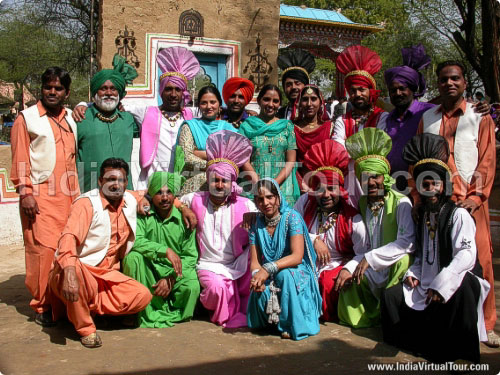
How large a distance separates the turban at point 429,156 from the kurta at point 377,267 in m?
0.45

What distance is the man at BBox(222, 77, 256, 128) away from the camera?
5.20m

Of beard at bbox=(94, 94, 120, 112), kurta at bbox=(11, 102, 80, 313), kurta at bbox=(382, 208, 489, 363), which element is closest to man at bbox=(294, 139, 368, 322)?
kurta at bbox=(382, 208, 489, 363)

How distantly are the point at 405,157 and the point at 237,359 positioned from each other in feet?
6.32

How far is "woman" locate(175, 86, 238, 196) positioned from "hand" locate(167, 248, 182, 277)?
0.83 meters

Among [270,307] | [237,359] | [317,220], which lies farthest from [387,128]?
[237,359]

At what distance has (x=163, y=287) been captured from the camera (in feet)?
13.8

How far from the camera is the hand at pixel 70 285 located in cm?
360

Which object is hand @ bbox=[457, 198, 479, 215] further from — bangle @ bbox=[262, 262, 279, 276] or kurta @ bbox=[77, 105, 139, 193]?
kurta @ bbox=[77, 105, 139, 193]

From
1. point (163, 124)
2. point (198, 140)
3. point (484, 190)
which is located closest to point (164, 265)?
point (198, 140)

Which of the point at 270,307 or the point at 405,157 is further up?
the point at 405,157

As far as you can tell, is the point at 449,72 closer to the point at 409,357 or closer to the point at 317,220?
the point at 317,220

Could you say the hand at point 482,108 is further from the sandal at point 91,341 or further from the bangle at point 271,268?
the sandal at point 91,341

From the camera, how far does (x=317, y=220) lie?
4559 mm

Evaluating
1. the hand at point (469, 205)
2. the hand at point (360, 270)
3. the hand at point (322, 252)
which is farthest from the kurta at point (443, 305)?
the hand at point (322, 252)
